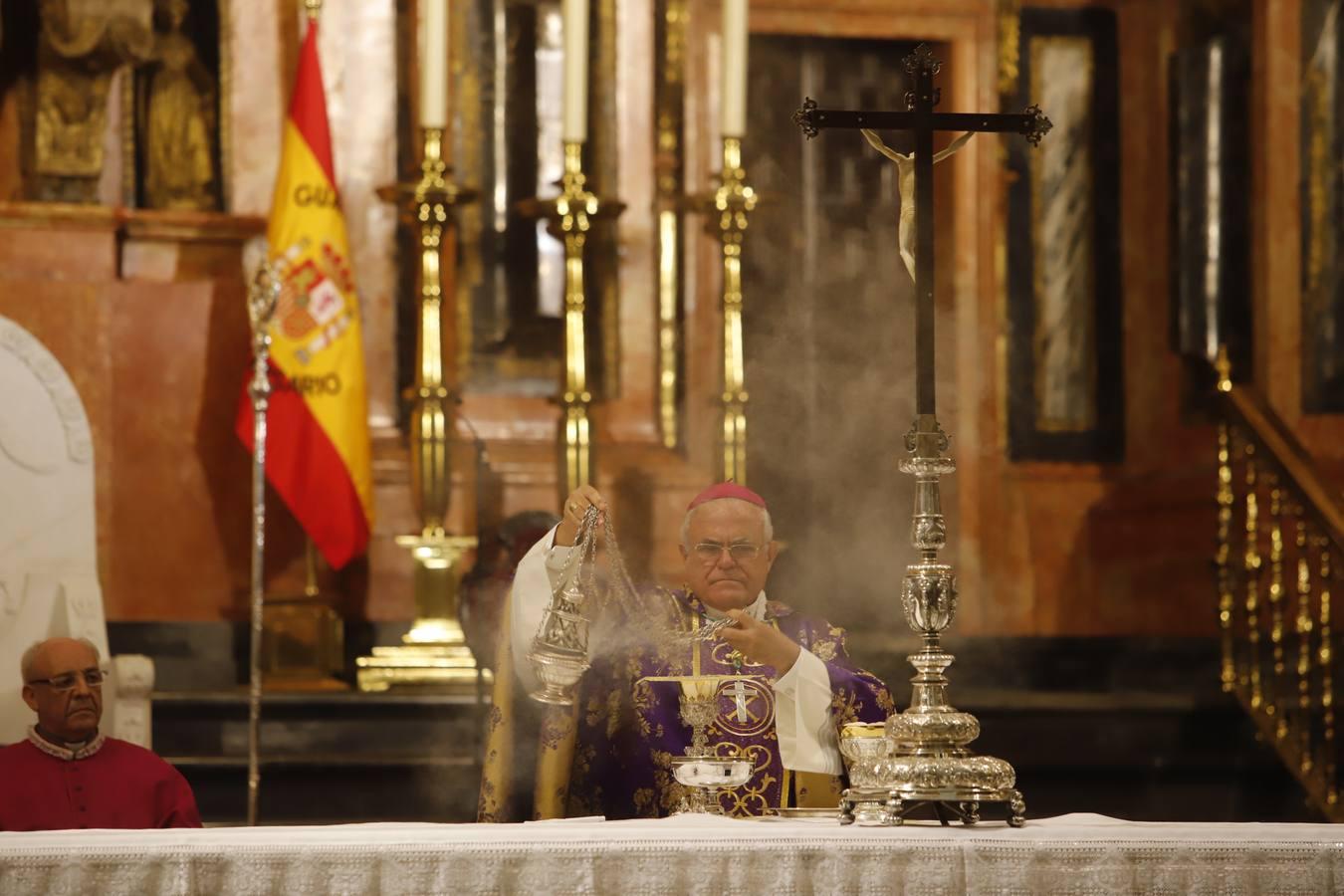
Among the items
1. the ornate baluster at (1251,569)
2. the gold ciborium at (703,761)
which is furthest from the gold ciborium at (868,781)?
the ornate baluster at (1251,569)

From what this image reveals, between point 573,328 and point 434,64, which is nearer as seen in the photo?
point 434,64

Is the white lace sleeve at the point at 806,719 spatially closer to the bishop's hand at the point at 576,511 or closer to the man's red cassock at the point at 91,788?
the bishop's hand at the point at 576,511

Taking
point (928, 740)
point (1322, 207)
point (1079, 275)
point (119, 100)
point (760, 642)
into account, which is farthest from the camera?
point (1079, 275)

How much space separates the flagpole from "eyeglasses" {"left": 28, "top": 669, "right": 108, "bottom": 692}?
2.03ft

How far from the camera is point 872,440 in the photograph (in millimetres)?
8055

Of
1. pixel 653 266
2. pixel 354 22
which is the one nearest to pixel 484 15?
pixel 354 22

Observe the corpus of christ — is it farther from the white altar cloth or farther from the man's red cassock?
the white altar cloth

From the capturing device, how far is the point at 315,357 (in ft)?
23.0

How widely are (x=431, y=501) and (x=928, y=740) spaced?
3684 millimetres

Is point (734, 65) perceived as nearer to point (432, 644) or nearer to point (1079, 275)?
point (432, 644)

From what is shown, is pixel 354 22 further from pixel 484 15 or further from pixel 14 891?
pixel 14 891

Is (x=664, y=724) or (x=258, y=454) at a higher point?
(x=258, y=454)

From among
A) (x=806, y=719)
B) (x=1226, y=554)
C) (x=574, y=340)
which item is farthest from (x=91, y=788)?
(x=1226, y=554)

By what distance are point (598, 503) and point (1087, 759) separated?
2.99 metres
